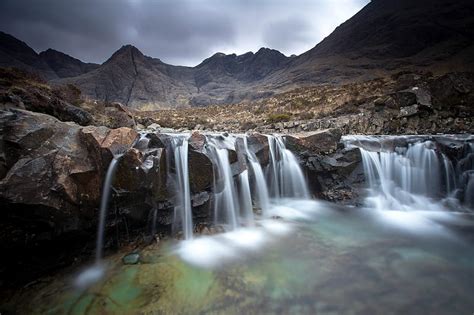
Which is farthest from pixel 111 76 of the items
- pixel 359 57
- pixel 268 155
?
pixel 268 155

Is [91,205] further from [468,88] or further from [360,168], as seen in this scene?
[468,88]

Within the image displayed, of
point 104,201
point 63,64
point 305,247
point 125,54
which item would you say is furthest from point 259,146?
point 63,64

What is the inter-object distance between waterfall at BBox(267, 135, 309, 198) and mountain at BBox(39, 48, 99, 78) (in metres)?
209

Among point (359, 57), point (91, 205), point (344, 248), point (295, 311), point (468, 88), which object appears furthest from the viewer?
point (359, 57)

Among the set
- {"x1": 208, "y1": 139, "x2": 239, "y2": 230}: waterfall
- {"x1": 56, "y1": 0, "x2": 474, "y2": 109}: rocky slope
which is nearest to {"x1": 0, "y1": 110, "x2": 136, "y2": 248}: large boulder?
{"x1": 208, "y1": 139, "x2": 239, "y2": 230}: waterfall

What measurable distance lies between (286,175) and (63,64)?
232 metres

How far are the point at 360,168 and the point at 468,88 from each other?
12385 mm

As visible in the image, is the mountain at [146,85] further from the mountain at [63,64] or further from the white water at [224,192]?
the white water at [224,192]

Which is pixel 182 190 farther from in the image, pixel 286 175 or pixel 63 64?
pixel 63 64

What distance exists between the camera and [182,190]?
6727 mm

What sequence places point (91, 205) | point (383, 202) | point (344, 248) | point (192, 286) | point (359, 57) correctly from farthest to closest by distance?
point (359, 57) < point (383, 202) < point (344, 248) < point (91, 205) < point (192, 286)

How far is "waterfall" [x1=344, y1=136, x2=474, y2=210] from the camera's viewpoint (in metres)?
8.95

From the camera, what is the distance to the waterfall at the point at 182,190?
21.5ft

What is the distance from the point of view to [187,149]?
6.94 meters
